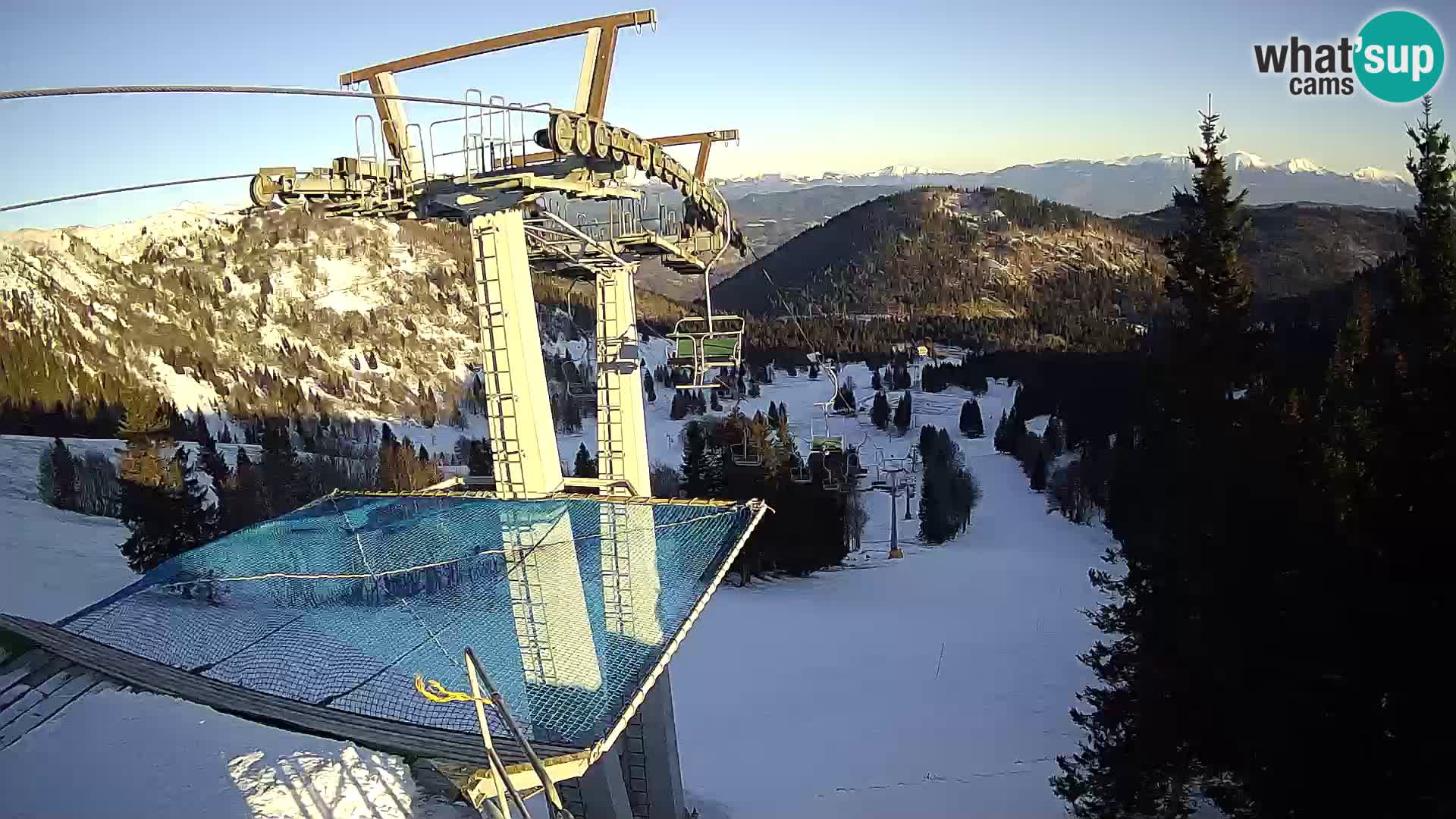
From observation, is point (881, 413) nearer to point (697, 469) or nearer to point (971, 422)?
point (971, 422)

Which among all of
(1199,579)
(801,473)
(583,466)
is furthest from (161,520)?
(1199,579)

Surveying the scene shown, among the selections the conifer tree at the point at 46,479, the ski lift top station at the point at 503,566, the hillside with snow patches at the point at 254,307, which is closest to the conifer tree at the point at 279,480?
the conifer tree at the point at 46,479

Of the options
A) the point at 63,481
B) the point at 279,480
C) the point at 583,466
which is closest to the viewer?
the point at 279,480

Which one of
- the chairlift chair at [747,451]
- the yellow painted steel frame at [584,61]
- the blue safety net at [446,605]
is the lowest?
the chairlift chair at [747,451]

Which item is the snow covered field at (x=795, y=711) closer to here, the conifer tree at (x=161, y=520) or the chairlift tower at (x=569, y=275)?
the conifer tree at (x=161, y=520)

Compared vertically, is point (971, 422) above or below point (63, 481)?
below
